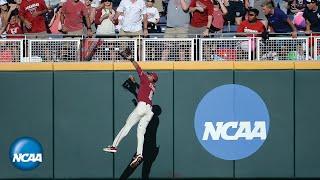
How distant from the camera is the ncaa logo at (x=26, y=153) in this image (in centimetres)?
2283

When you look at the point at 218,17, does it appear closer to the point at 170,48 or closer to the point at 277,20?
the point at 277,20

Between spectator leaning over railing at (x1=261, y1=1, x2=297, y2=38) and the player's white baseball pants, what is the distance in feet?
9.37

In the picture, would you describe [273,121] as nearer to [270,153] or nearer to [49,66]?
[270,153]

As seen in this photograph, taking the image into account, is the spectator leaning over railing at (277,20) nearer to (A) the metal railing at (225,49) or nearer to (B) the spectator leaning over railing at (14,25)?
(A) the metal railing at (225,49)

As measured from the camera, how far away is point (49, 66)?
22.8 m

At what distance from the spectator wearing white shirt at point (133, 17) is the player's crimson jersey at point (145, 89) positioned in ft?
3.70

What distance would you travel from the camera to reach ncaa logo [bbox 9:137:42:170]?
74.9ft

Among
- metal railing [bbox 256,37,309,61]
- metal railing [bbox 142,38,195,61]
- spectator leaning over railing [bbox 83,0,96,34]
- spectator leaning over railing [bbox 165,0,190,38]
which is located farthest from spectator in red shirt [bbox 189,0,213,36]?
spectator leaning over railing [bbox 83,0,96,34]

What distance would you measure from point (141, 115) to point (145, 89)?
1.62 ft

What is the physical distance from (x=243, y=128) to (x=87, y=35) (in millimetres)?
3429

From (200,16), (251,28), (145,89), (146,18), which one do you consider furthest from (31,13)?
(251,28)

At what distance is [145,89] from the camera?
22.5 metres

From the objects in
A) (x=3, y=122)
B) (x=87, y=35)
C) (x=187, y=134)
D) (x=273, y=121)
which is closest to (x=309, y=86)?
(x=273, y=121)

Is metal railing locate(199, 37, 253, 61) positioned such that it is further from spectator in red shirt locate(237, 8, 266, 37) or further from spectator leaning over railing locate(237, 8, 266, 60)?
spectator in red shirt locate(237, 8, 266, 37)
